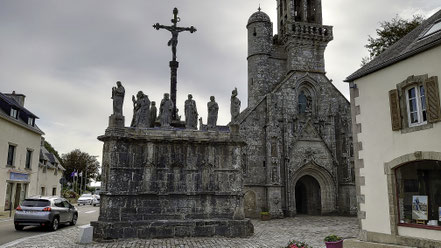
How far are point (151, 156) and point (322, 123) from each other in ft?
57.3

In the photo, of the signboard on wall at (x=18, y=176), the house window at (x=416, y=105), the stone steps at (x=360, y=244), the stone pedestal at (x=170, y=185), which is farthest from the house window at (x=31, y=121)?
the house window at (x=416, y=105)

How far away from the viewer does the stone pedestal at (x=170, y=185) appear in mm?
12211

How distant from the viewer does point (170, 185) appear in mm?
12875

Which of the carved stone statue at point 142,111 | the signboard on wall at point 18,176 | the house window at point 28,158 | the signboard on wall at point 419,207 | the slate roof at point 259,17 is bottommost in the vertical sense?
the signboard on wall at point 419,207

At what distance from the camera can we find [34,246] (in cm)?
1035

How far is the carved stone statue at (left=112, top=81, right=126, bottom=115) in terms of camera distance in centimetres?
1280

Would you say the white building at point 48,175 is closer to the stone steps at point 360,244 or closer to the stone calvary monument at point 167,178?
the stone calvary monument at point 167,178

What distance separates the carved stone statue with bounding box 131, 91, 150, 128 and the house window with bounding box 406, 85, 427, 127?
9020 millimetres

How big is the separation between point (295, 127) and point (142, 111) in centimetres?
1538

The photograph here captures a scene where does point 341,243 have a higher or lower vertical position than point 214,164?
lower

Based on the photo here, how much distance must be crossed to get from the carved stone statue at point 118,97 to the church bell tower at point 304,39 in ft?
57.6

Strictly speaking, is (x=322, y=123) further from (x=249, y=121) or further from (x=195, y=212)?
(x=195, y=212)

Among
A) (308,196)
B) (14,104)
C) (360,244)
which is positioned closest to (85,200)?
(14,104)

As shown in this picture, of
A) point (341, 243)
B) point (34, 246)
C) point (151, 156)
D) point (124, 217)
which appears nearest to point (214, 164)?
point (151, 156)
